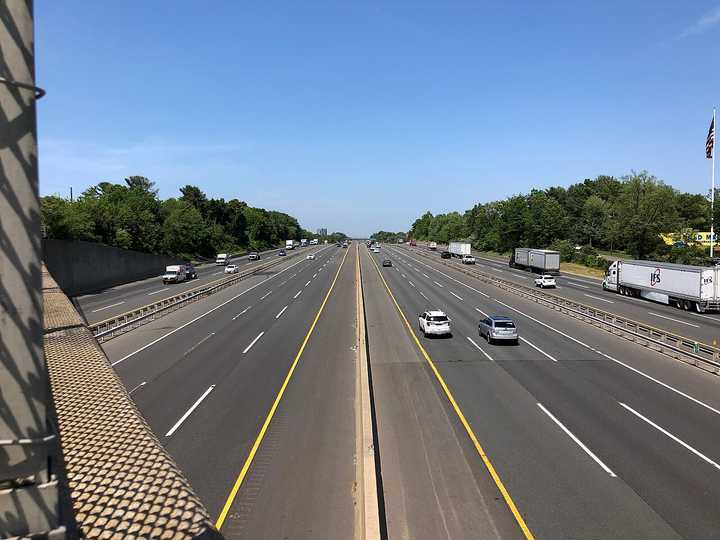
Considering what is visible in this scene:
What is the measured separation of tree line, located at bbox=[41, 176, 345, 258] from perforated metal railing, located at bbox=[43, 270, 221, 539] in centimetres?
4160

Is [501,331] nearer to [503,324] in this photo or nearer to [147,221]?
[503,324]

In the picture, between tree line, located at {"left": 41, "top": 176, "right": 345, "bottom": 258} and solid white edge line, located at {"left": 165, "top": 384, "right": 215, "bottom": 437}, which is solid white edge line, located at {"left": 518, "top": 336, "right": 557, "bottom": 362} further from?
tree line, located at {"left": 41, "top": 176, "right": 345, "bottom": 258}

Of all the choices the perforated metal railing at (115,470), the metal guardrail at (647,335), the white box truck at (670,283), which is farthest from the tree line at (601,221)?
the perforated metal railing at (115,470)

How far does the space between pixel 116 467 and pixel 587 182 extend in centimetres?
20151

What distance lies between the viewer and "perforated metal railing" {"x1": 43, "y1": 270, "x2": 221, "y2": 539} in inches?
173

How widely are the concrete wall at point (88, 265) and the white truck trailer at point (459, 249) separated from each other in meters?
62.1

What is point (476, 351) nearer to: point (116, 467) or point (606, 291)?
point (116, 467)

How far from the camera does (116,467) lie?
538cm

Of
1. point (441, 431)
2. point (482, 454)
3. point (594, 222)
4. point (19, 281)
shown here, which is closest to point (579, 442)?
point (482, 454)

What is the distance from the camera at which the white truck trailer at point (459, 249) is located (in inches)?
3984

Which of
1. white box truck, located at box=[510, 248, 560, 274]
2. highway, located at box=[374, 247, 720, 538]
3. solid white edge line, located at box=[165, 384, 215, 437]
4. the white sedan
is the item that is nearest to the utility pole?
highway, located at box=[374, 247, 720, 538]

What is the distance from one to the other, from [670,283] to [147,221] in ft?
256

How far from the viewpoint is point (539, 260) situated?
2822 inches

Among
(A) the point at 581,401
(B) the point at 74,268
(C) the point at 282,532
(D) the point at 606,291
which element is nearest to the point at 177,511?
(C) the point at 282,532
